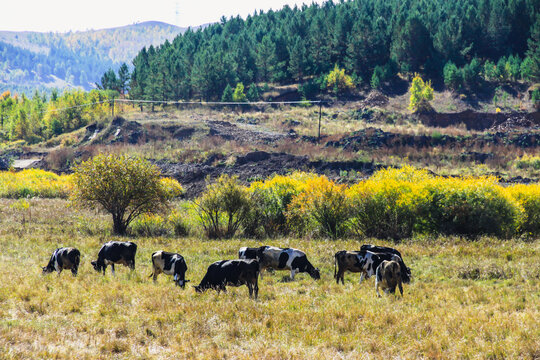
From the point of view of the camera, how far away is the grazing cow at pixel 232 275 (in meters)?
13.2

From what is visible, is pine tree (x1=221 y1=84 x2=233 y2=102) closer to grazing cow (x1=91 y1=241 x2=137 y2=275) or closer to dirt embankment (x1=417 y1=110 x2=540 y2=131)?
dirt embankment (x1=417 y1=110 x2=540 y2=131)

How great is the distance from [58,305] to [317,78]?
9002cm

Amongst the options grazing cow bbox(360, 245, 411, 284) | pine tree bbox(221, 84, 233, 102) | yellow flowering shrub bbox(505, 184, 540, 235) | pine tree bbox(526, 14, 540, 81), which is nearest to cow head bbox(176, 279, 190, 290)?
grazing cow bbox(360, 245, 411, 284)

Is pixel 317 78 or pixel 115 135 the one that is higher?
pixel 317 78

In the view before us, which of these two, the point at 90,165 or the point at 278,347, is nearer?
the point at 278,347

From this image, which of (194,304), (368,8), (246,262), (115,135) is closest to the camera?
(194,304)

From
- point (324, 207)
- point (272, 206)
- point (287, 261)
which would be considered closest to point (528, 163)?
point (324, 207)

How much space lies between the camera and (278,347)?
934 cm

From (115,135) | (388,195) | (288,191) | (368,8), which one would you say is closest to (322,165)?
(288,191)

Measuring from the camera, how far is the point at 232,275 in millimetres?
13250

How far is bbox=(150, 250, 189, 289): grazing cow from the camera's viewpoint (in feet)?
47.2

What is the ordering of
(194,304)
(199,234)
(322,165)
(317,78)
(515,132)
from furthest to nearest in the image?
(317,78)
(515,132)
(322,165)
(199,234)
(194,304)

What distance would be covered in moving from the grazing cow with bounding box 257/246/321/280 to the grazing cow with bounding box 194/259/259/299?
9.59 feet

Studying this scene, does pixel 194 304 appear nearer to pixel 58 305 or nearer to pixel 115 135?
pixel 58 305
